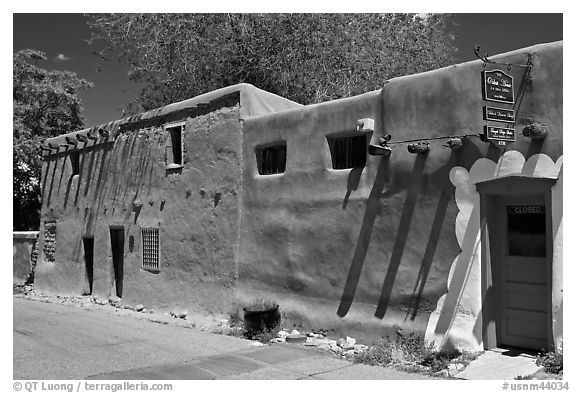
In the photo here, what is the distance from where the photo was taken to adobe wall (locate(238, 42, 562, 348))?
814 centimetres

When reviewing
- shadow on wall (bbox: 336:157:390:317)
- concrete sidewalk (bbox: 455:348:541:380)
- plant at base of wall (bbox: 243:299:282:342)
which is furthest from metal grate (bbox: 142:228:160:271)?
concrete sidewalk (bbox: 455:348:541:380)

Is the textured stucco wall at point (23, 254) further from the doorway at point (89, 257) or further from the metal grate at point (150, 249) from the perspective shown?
the metal grate at point (150, 249)

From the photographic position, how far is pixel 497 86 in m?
7.73

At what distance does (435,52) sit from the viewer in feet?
72.4

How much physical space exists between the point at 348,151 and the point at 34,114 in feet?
64.9

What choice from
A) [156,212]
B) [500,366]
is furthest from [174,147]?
[500,366]

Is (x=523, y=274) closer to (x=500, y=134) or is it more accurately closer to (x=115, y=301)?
(x=500, y=134)

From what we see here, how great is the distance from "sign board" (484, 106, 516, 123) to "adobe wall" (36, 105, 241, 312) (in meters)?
5.73

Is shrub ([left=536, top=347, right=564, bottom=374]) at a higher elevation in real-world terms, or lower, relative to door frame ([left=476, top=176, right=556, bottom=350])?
lower

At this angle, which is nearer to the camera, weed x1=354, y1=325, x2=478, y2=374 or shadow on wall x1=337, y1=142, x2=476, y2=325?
weed x1=354, y1=325, x2=478, y2=374

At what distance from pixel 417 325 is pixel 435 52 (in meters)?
15.6

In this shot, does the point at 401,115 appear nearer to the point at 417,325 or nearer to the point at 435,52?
the point at 417,325

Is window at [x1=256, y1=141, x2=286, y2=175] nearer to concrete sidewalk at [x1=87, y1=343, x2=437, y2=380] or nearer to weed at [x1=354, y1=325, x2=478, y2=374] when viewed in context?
concrete sidewalk at [x1=87, y1=343, x2=437, y2=380]

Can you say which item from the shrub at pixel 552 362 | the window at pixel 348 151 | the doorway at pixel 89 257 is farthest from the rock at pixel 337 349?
the doorway at pixel 89 257
